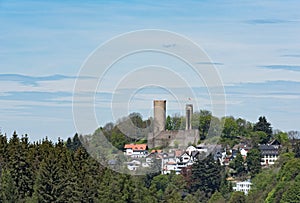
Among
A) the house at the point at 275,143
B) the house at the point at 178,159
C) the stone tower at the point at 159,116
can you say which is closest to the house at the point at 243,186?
the house at the point at 178,159

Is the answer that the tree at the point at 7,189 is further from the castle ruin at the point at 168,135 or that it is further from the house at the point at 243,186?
the castle ruin at the point at 168,135

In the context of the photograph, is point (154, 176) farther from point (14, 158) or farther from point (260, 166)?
point (14, 158)

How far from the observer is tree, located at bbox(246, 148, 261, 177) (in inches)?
3730

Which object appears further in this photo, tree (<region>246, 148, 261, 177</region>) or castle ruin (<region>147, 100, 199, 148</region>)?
castle ruin (<region>147, 100, 199, 148</region>)

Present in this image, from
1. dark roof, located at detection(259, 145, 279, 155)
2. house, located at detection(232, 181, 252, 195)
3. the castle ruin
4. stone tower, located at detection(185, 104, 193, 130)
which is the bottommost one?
house, located at detection(232, 181, 252, 195)

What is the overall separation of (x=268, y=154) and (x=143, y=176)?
44637 mm

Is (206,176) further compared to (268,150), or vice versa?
(268,150)

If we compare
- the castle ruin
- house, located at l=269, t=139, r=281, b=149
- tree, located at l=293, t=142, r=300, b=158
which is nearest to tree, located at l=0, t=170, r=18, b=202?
tree, located at l=293, t=142, r=300, b=158

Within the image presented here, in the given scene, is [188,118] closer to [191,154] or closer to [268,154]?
[191,154]

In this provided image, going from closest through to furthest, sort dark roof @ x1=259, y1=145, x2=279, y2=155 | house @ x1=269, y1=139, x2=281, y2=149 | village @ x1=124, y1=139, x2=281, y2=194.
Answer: village @ x1=124, y1=139, x2=281, y2=194 < dark roof @ x1=259, y1=145, x2=279, y2=155 < house @ x1=269, y1=139, x2=281, y2=149

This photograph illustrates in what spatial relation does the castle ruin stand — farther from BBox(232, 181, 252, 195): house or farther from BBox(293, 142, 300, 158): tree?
BBox(232, 181, 252, 195): house

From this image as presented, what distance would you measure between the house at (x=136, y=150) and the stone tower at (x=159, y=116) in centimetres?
269

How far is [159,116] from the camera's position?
10725 centimetres

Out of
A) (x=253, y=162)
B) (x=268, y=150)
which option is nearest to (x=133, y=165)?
(x=253, y=162)
